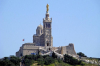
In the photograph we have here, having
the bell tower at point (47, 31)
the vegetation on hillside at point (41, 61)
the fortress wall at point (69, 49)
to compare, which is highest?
the bell tower at point (47, 31)

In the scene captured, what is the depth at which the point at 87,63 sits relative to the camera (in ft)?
362

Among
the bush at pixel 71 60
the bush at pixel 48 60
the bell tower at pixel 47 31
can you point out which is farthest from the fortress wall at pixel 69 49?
the bush at pixel 48 60

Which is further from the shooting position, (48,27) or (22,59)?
(48,27)

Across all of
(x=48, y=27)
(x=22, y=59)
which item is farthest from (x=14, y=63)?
→ (x=48, y=27)

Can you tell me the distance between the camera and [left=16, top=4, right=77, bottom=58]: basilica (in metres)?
115

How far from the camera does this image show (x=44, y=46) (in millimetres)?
118188

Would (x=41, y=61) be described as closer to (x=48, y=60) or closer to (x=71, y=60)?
(x=48, y=60)

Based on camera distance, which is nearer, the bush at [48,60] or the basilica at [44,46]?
the bush at [48,60]

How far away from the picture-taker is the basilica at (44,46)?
378 ft

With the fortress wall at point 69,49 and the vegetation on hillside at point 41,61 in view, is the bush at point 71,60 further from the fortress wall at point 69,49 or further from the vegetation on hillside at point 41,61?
the fortress wall at point 69,49

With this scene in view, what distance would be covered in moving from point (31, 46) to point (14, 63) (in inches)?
463

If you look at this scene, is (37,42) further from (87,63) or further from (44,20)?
(87,63)

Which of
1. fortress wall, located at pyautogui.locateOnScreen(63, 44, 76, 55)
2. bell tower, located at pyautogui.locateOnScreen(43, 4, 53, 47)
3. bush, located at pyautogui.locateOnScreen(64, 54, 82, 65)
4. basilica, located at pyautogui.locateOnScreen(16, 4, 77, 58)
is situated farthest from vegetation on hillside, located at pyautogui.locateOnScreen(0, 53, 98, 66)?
bell tower, located at pyautogui.locateOnScreen(43, 4, 53, 47)

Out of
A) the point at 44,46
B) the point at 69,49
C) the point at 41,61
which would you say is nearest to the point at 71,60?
the point at 41,61
